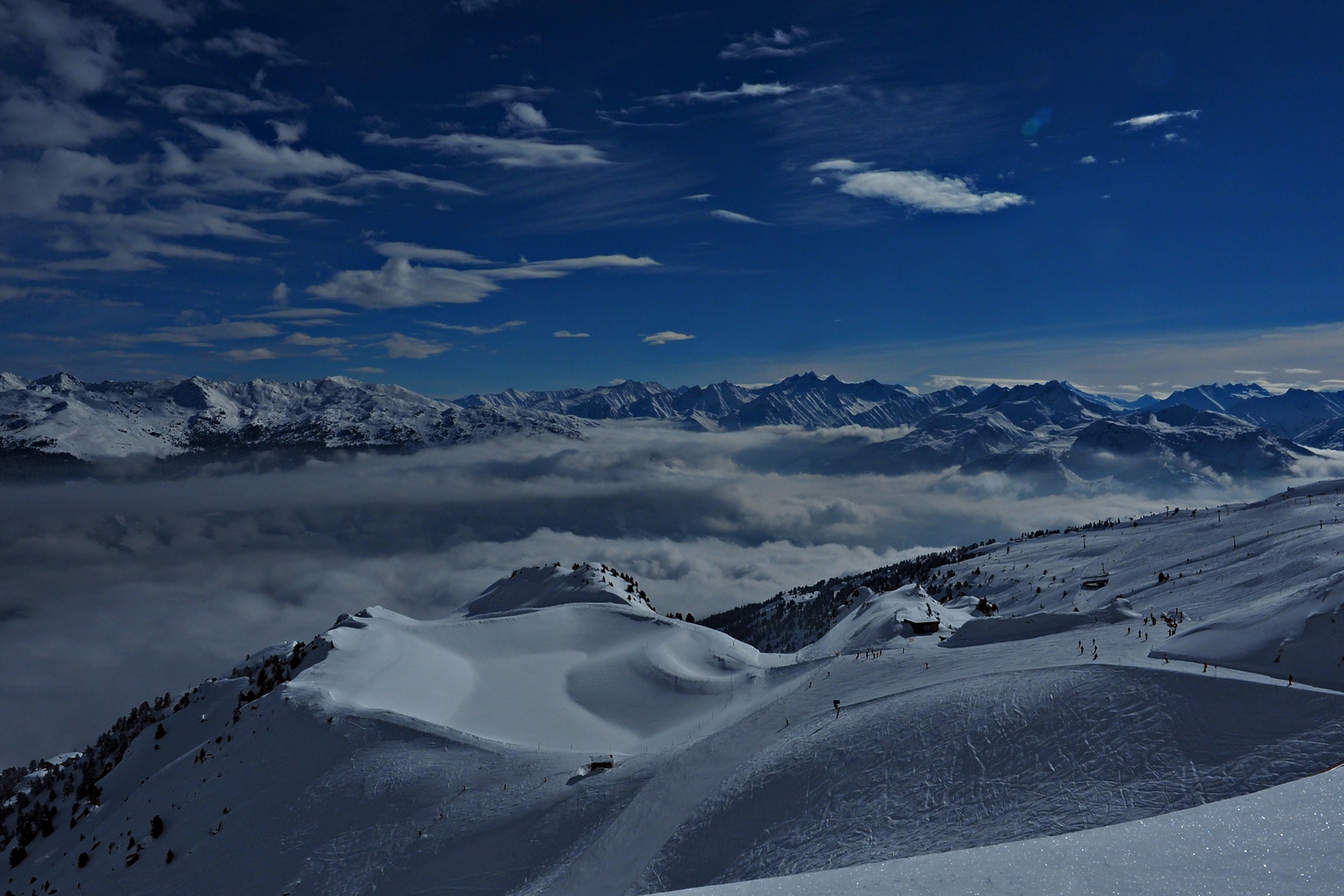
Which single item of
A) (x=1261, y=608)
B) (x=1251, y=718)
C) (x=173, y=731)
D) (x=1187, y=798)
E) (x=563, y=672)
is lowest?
(x=173, y=731)

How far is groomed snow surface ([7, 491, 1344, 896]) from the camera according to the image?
32.4 ft

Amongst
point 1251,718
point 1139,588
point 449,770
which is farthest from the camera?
point 1139,588

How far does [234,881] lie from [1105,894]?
45975mm

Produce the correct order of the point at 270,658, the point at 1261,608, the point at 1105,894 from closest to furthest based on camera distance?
the point at 1105,894 → the point at 1261,608 → the point at 270,658

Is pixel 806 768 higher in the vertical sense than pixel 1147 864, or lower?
lower

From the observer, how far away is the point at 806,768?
2852 cm

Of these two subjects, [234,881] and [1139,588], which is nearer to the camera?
[234,881]

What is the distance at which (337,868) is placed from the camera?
34.1 metres

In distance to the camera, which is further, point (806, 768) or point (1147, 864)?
point (806, 768)

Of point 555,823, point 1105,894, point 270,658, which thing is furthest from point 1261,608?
point 270,658

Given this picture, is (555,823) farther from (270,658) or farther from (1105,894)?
(270,658)

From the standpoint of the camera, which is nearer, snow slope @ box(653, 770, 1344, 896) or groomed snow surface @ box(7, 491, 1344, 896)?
snow slope @ box(653, 770, 1344, 896)

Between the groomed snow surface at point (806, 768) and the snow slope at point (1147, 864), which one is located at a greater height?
the snow slope at point (1147, 864)

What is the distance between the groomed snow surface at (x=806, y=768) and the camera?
9875mm
